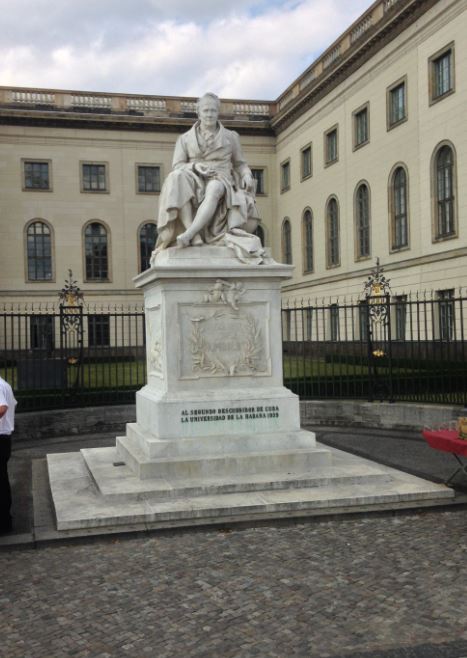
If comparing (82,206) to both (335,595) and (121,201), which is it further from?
(335,595)

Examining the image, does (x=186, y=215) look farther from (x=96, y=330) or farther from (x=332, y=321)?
(x=332, y=321)

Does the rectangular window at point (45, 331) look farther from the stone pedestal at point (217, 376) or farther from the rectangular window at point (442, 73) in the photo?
the rectangular window at point (442, 73)

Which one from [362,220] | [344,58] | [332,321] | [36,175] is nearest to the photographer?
[332,321]

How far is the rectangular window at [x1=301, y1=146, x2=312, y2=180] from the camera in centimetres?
4446

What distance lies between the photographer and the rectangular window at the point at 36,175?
4606cm

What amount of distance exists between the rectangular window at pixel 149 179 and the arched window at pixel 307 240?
398 inches

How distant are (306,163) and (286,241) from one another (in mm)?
5922

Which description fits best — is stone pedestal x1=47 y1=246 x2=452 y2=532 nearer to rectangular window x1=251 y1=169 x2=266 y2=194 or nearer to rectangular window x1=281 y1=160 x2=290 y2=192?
rectangular window x1=281 y1=160 x2=290 y2=192

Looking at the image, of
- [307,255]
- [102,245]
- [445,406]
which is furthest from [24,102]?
[445,406]

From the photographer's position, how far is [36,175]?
46.4 m

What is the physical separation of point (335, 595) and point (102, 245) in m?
44.3

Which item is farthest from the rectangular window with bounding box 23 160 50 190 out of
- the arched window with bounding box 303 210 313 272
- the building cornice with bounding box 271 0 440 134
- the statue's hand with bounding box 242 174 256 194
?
the statue's hand with bounding box 242 174 256 194

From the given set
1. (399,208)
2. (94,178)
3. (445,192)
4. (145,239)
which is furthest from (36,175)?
(445,192)

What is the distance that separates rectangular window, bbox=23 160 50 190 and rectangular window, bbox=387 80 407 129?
74.6 feet
